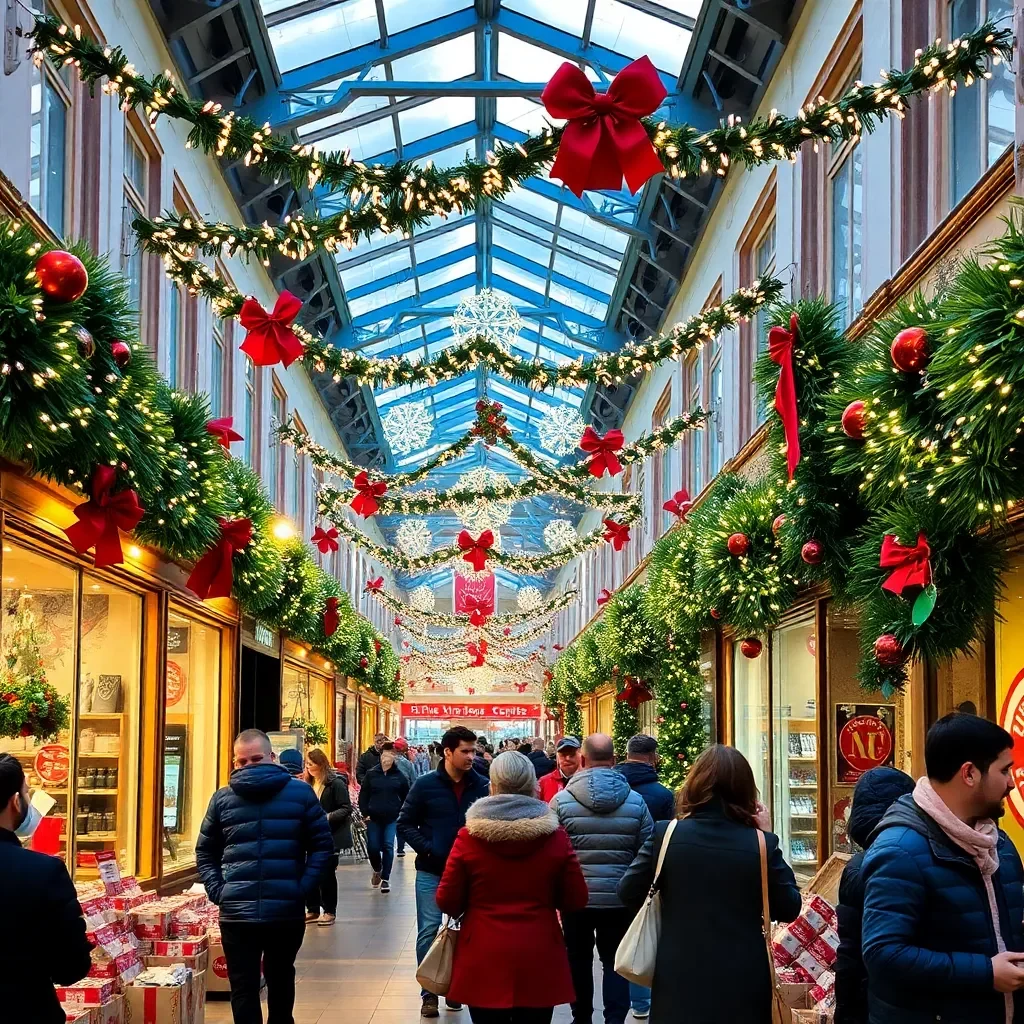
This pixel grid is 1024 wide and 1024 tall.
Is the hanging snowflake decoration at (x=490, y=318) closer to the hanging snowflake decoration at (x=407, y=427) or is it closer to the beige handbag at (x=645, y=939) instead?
the hanging snowflake decoration at (x=407, y=427)

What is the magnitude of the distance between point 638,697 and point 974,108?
11.2 metres

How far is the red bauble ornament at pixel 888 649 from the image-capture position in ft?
21.0

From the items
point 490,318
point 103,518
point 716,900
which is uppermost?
point 490,318

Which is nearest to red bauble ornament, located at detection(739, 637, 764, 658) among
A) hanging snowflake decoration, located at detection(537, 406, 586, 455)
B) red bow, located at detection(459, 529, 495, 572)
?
hanging snowflake decoration, located at detection(537, 406, 586, 455)

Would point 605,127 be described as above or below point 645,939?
above

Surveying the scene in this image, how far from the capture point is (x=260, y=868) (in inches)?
248

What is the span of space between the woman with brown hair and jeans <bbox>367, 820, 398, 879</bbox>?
419 inches

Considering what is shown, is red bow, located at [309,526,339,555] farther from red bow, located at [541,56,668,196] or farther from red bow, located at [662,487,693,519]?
red bow, located at [541,56,668,196]

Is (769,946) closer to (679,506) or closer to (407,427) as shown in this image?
(679,506)

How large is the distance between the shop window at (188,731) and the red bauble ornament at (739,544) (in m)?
5.07

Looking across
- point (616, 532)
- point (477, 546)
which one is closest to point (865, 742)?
point (616, 532)

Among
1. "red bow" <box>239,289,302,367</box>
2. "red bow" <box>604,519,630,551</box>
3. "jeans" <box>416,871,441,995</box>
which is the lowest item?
"jeans" <box>416,871,441,995</box>

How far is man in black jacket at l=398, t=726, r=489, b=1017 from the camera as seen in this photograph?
313 inches

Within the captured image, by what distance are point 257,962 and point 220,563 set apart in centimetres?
403
